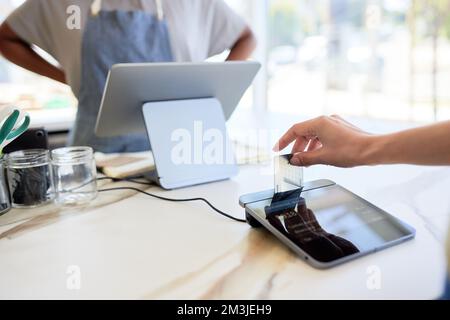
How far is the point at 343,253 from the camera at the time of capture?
19.8 inches

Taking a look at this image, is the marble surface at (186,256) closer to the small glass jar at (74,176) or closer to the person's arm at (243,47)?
the small glass jar at (74,176)

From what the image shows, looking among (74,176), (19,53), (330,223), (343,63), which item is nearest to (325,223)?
(330,223)

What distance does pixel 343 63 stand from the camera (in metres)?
2.06

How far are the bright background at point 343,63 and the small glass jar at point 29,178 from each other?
1.05 m

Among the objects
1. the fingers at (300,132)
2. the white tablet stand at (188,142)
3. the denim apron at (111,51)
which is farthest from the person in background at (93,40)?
the fingers at (300,132)

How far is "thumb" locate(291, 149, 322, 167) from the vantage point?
24.1 inches

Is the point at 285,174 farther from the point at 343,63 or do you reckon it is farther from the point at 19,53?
the point at 343,63

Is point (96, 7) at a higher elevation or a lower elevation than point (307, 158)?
higher

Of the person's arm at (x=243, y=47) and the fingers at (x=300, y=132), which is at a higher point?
the person's arm at (x=243, y=47)

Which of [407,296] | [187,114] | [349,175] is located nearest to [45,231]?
[187,114]

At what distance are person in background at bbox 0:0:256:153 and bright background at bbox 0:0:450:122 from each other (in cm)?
48

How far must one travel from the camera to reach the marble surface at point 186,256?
45cm

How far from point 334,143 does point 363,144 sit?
0.05 metres

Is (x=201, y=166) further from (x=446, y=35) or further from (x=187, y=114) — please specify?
(x=446, y=35)
